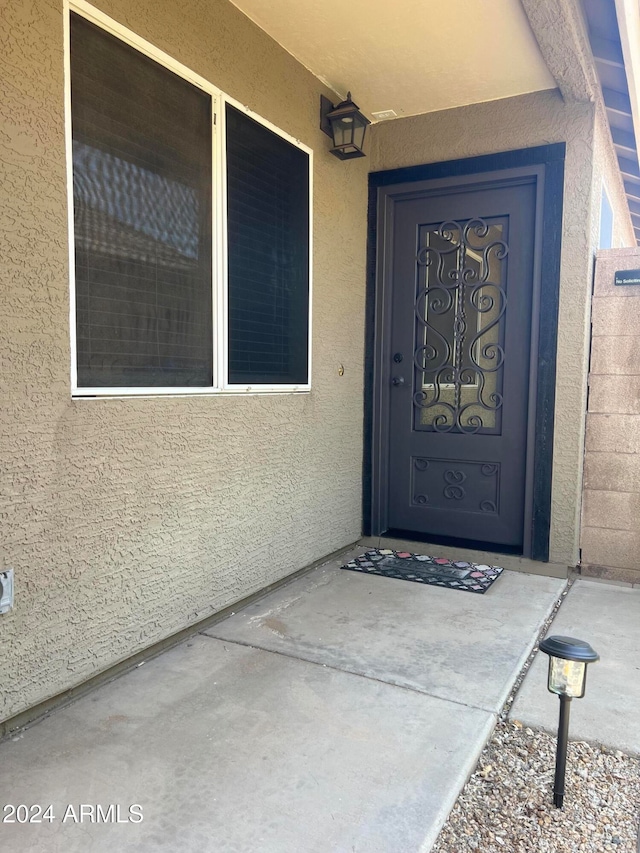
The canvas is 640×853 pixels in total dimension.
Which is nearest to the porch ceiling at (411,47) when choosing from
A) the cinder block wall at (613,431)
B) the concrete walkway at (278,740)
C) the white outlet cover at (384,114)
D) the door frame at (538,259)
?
the white outlet cover at (384,114)

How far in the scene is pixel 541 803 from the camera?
5.42 ft

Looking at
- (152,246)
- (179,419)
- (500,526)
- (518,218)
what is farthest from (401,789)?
(518,218)

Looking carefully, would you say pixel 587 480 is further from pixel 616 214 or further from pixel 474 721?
pixel 616 214

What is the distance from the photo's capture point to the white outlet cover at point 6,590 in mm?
1872

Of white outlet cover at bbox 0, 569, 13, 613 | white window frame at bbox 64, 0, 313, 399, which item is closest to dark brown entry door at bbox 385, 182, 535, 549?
white window frame at bbox 64, 0, 313, 399

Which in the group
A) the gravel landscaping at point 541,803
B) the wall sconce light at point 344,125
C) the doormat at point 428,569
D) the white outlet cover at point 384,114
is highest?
the white outlet cover at point 384,114

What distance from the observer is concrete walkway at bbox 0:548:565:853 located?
1522mm

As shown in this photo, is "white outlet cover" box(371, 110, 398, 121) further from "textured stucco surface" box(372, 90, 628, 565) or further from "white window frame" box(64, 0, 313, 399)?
"white window frame" box(64, 0, 313, 399)

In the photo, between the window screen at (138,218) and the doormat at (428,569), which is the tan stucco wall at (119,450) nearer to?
the window screen at (138,218)

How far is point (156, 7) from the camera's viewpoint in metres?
2.39

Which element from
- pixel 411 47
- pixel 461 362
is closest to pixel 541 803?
pixel 461 362

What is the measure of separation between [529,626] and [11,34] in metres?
3.14

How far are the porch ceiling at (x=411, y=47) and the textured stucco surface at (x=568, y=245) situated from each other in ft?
0.47

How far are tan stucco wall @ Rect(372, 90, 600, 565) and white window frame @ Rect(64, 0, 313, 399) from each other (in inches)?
52.5
